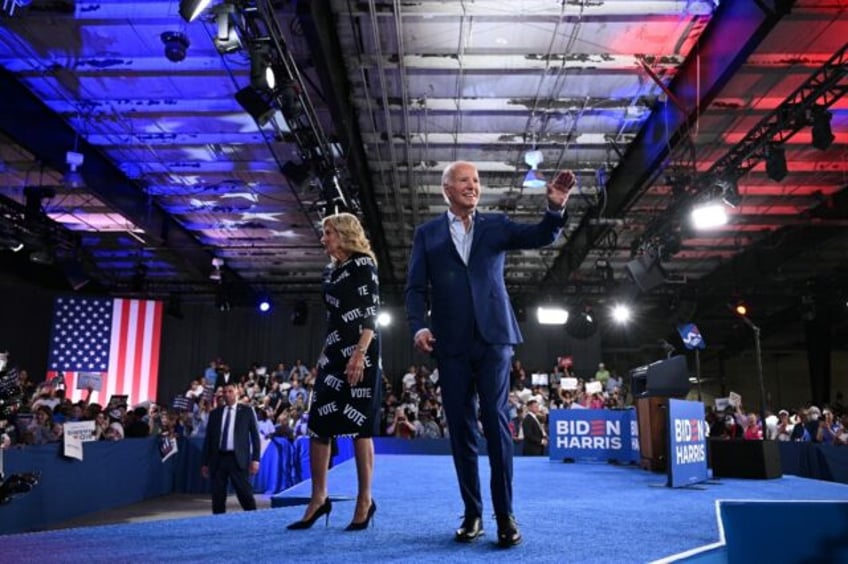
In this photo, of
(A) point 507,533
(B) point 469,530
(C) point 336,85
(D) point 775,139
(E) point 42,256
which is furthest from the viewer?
(E) point 42,256

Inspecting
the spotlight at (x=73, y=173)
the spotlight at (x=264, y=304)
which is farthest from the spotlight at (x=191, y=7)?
the spotlight at (x=264, y=304)

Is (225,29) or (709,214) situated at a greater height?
(225,29)

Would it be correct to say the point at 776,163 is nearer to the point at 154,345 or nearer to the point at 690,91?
the point at 690,91

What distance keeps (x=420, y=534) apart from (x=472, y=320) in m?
0.87

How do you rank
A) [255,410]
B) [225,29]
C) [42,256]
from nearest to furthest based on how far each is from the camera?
[225,29], [255,410], [42,256]

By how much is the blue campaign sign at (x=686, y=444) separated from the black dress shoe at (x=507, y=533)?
2309mm

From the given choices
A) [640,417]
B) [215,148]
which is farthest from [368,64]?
[640,417]

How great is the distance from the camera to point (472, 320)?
8.16 feet

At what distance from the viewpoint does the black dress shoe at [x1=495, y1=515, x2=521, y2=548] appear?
2.29 meters

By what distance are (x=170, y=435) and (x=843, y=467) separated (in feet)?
35.0

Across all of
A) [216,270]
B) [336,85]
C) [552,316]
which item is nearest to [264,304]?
[216,270]

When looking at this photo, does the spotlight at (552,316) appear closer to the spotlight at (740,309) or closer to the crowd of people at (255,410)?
the crowd of people at (255,410)

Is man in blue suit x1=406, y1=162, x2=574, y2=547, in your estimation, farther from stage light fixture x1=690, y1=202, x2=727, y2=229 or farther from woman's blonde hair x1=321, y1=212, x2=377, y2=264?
stage light fixture x1=690, y1=202, x2=727, y2=229

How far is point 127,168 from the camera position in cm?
1128
